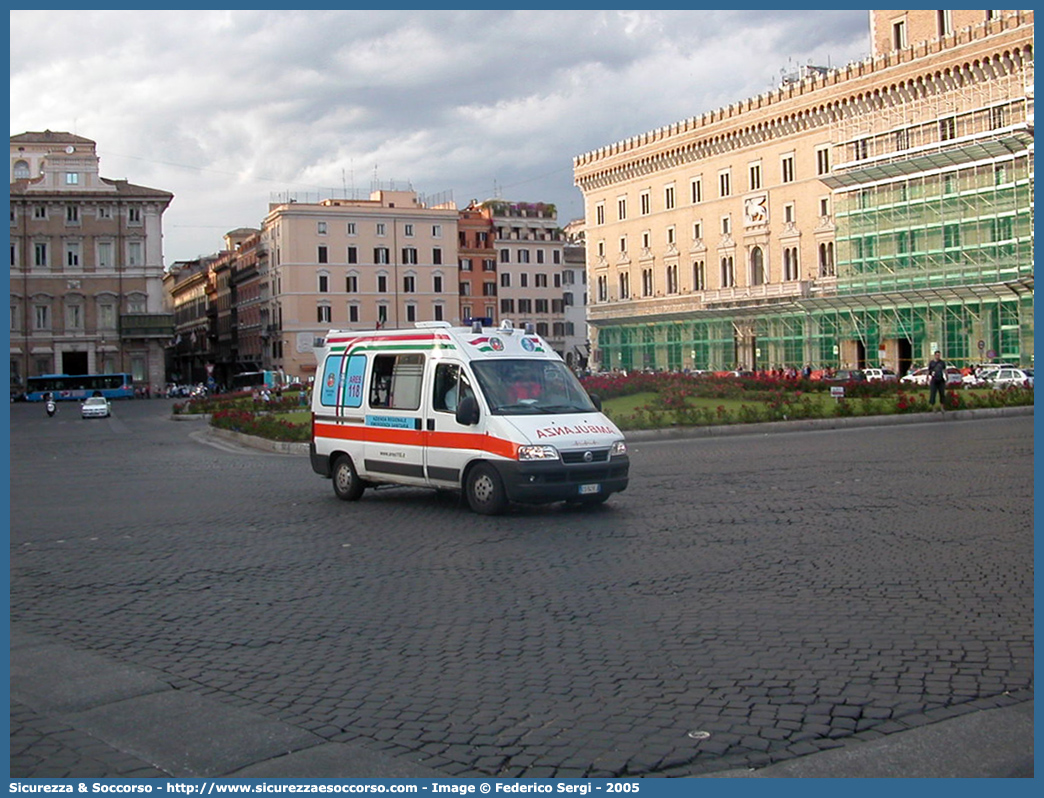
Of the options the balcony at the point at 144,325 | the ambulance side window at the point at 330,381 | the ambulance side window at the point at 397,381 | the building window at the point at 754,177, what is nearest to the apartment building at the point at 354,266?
the balcony at the point at 144,325

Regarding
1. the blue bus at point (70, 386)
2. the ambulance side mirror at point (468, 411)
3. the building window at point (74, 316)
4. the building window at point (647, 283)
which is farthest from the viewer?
the building window at point (647, 283)

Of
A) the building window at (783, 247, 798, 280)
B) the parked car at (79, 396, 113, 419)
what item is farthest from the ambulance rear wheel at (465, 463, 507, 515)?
the building window at (783, 247, 798, 280)

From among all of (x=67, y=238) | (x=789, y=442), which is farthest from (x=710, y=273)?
(x=789, y=442)

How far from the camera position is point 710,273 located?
90.2 meters

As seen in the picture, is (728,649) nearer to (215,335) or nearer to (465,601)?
(465,601)

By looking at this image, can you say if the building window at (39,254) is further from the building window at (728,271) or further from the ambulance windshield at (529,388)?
the ambulance windshield at (529,388)

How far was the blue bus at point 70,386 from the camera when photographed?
90250 millimetres

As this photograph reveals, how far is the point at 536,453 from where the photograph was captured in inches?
541

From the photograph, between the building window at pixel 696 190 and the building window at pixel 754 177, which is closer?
the building window at pixel 754 177

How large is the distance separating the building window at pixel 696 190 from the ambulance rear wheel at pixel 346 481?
255ft

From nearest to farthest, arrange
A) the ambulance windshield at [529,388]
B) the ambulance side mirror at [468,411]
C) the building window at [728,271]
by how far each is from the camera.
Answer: the ambulance side mirror at [468,411]
the ambulance windshield at [529,388]
the building window at [728,271]

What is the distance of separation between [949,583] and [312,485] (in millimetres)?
11734

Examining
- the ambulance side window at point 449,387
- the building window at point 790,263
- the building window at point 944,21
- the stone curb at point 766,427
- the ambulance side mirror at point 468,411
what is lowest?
the stone curb at point 766,427

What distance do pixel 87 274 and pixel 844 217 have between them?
197ft
